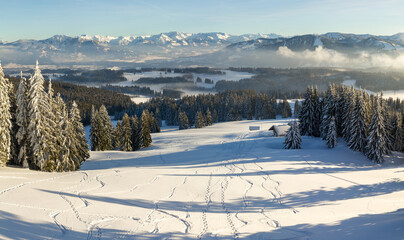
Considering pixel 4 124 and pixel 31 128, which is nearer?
pixel 4 124

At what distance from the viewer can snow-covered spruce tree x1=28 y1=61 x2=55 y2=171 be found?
28.3 meters

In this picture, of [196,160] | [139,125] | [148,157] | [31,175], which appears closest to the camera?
[31,175]

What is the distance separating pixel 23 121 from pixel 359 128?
51.1 meters

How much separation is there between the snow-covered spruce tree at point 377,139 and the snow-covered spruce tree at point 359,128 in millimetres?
2212

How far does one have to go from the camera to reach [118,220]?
51.5 feet

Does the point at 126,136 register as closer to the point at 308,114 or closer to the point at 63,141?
the point at 63,141

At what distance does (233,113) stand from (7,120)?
357 ft

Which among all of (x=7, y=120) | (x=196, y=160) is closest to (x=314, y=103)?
(x=196, y=160)

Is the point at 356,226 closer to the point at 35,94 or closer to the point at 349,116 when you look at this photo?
the point at 35,94

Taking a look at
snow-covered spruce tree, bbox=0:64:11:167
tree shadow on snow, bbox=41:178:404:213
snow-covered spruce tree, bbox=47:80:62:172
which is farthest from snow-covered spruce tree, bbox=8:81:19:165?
tree shadow on snow, bbox=41:178:404:213

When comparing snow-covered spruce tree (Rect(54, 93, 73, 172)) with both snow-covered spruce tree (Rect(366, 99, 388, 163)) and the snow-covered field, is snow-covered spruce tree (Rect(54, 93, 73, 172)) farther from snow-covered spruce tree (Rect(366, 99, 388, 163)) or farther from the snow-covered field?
snow-covered spruce tree (Rect(366, 99, 388, 163))

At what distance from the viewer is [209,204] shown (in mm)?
19750

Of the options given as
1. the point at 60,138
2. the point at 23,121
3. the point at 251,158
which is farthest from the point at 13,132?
the point at 251,158

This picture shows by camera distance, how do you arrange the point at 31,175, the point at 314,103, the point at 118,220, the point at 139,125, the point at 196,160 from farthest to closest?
the point at 139,125 → the point at 314,103 → the point at 196,160 → the point at 31,175 → the point at 118,220
